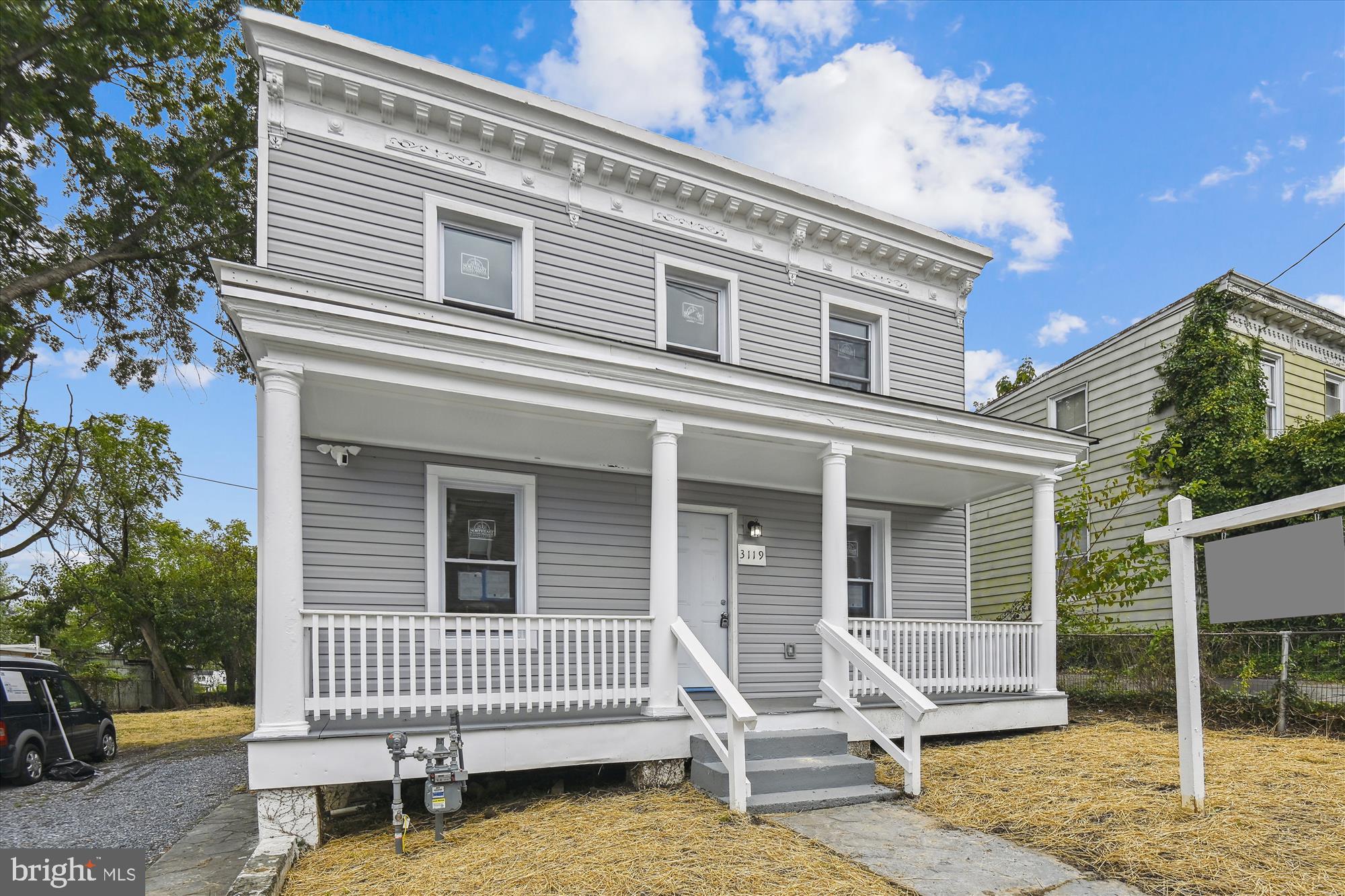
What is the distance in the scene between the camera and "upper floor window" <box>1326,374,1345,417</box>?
12531 millimetres

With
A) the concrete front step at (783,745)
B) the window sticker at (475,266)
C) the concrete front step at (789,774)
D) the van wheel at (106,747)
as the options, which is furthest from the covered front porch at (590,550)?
the van wheel at (106,747)

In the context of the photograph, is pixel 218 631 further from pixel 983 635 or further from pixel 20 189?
pixel 983 635

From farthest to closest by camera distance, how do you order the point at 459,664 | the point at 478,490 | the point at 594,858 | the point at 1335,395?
the point at 1335,395
the point at 478,490
the point at 459,664
the point at 594,858

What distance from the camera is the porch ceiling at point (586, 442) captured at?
18.6ft

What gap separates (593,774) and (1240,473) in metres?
9.49

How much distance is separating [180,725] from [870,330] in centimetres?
1363

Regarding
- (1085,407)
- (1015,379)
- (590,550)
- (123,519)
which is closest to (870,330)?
(590,550)

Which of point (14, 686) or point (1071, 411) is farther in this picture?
point (1071, 411)

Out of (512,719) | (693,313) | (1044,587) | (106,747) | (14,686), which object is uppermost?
(693,313)

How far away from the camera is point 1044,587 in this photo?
7793 mm

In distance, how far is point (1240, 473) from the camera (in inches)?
398

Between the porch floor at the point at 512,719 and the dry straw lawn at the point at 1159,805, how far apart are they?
1.04m

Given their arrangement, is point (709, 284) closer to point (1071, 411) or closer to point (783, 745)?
point (783, 745)

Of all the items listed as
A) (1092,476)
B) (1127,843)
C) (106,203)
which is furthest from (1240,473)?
(106,203)
